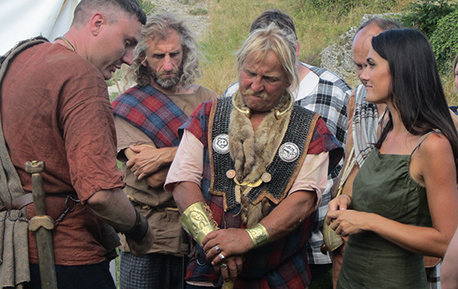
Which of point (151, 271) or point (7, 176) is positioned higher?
point (7, 176)

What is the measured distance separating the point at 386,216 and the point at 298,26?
12.0 metres

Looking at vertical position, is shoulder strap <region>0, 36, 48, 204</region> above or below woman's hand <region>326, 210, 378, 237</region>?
above

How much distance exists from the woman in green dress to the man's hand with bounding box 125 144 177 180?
44.1 inches

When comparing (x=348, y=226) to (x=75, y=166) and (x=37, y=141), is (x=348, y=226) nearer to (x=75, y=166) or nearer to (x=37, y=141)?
(x=75, y=166)

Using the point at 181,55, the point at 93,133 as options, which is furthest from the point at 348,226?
the point at 181,55

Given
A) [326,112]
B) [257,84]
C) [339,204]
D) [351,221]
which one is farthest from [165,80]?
[351,221]

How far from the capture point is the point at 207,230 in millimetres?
2371

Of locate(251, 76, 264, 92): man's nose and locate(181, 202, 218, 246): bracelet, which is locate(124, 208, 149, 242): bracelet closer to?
locate(181, 202, 218, 246): bracelet

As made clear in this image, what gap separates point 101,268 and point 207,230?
1.68 feet

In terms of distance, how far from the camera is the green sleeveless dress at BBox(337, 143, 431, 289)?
209 cm

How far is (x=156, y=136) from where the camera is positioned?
3164 mm

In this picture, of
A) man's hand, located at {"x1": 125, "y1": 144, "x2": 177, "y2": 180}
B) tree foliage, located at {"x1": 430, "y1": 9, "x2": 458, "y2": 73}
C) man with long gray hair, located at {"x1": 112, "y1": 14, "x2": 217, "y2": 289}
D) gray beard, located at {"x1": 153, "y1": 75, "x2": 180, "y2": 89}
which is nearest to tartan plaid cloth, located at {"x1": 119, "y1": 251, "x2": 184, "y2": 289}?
man with long gray hair, located at {"x1": 112, "y1": 14, "x2": 217, "y2": 289}

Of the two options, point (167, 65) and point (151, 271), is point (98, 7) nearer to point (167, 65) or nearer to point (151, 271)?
point (167, 65)

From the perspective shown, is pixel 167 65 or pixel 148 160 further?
pixel 167 65
